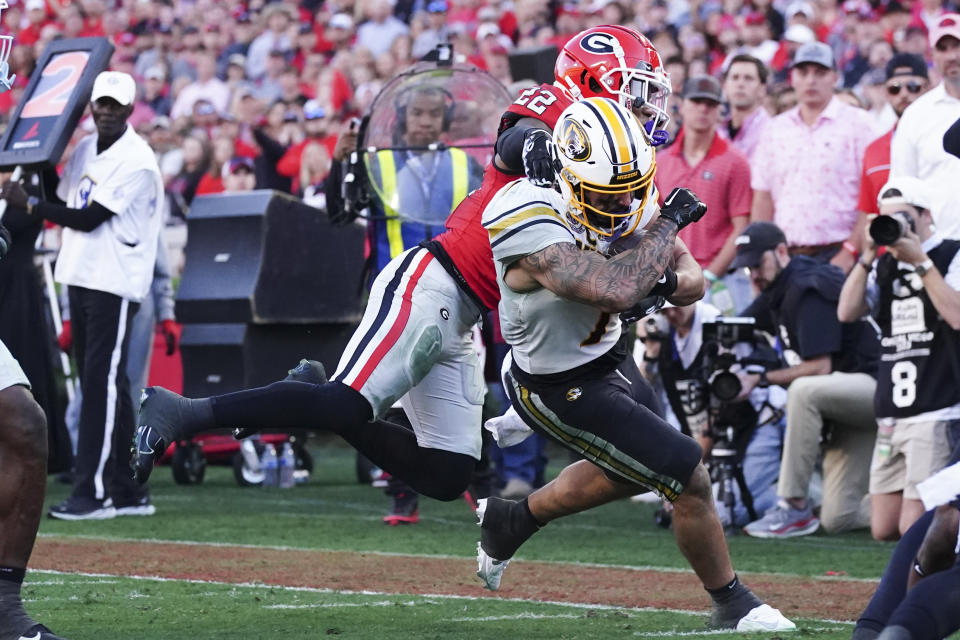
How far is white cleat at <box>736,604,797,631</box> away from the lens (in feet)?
17.4

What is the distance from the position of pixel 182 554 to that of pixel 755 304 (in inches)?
134

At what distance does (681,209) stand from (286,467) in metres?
6.39

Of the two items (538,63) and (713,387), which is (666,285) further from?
(538,63)

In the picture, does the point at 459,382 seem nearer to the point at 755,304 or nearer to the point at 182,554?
the point at 182,554

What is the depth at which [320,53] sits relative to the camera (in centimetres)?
1812

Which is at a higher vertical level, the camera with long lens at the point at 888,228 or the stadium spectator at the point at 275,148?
the camera with long lens at the point at 888,228

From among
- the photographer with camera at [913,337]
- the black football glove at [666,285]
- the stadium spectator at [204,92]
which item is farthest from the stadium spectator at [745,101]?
the stadium spectator at [204,92]

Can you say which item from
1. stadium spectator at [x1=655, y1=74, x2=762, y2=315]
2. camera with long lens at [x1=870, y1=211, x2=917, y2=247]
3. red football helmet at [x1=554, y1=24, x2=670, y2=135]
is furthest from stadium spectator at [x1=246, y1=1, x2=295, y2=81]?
red football helmet at [x1=554, y1=24, x2=670, y2=135]

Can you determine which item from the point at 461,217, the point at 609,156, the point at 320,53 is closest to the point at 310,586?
the point at 461,217

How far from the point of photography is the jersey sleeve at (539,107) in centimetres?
567

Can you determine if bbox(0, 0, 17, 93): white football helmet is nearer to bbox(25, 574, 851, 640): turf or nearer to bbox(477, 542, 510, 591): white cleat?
bbox(25, 574, 851, 640): turf

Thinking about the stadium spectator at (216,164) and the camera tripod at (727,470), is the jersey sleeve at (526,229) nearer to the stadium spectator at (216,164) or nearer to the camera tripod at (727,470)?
the camera tripod at (727,470)

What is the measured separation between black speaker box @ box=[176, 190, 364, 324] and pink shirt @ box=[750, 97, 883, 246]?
2.76m

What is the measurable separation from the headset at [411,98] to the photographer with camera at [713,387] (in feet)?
5.04
